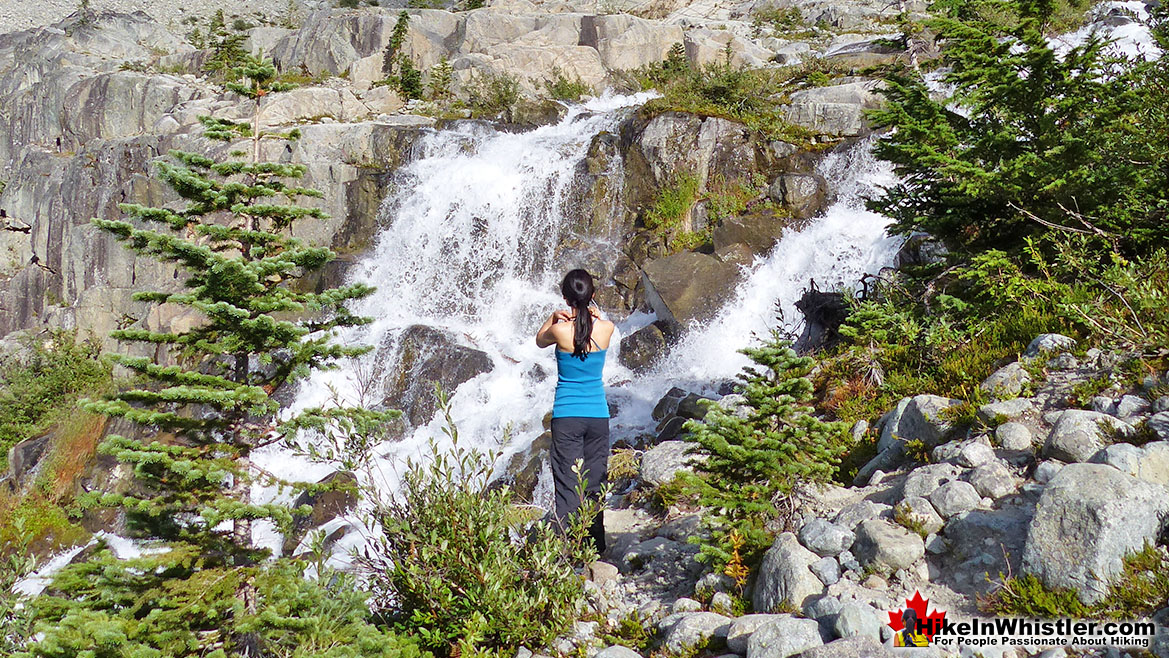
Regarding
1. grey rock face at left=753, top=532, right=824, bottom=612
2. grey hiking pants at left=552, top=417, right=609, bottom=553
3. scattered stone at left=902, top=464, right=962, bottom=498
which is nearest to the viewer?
grey rock face at left=753, top=532, right=824, bottom=612

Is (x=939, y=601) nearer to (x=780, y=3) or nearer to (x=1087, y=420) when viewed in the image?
(x=1087, y=420)

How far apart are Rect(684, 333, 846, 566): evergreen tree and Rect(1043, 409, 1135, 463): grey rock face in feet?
4.02

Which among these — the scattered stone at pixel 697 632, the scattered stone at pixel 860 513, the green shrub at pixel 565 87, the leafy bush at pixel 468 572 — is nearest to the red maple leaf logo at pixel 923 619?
the scattered stone at pixel 860 513

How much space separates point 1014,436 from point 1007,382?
951 mm

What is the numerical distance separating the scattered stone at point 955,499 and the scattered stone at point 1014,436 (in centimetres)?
60

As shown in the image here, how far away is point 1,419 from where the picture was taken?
20.6m

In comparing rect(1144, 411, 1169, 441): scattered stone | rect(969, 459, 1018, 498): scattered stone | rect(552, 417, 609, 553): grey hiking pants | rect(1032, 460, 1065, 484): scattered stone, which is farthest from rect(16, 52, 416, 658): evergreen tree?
rect(1144, 411, 1169, 441): scattered stone

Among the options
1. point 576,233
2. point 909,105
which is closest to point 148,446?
point 909,105

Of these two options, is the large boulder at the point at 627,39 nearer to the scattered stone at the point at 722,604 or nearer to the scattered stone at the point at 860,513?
the scattered stone at the point at 860,513

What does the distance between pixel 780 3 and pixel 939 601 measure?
40.6m

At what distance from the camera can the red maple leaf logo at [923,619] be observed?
3143 mm

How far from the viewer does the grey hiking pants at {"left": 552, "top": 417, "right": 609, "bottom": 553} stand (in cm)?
463

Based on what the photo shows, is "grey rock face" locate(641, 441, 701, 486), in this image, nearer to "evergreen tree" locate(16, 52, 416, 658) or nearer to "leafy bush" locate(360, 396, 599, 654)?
"leafy bush" locate(360, 396, 599, 654)

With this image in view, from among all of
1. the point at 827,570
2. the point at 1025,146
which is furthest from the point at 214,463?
the point at 1025,146
